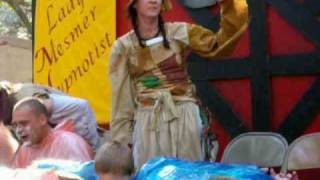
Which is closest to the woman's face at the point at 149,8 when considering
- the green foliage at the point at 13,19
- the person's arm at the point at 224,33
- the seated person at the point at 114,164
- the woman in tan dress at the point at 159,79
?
the woman in tan dress at the point at 159,79

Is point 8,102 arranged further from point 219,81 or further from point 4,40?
point 4,40

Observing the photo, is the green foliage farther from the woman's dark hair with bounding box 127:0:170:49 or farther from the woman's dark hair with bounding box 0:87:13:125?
the woman's dark hair with bounding box 127:0:170:49

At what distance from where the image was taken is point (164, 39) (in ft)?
13.2

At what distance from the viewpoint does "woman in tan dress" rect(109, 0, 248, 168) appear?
389 centimetres

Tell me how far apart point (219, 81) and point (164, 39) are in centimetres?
163

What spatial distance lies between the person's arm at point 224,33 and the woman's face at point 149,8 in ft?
0.66

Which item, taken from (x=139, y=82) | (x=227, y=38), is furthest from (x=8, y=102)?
(x=227, y=38)

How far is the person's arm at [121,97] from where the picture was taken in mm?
4059

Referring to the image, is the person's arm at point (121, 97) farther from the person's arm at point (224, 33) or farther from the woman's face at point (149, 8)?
the person's arm at point (224, 33)

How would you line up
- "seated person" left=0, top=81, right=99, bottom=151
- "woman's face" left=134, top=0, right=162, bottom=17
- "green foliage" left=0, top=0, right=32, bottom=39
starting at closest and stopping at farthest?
"woman's face" left=134, top=0, right=162, bottom=17 → "seated person" left=0, top=81, right=99, bottom=151 → "green foliage" left=0, top=0, right=32, bottom=39

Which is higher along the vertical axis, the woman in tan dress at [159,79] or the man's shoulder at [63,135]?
the woman in tan dress at [159,79]

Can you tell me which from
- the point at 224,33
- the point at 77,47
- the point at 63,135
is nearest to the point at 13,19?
the point at 77,47

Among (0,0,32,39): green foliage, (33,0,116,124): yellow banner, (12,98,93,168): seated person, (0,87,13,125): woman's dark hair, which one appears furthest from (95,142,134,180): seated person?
(0,0,32,39): green foliage

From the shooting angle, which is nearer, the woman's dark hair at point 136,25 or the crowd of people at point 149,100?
the crowd of people at point 149,100
